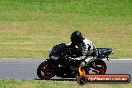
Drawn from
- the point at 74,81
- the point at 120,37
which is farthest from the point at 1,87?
the point at 120,37

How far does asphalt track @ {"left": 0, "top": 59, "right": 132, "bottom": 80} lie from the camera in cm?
1691

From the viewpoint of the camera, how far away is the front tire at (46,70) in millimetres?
15938

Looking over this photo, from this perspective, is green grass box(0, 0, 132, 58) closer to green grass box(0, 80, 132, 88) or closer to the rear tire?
the rear tire

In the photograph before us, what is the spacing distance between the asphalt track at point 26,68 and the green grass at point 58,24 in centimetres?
184

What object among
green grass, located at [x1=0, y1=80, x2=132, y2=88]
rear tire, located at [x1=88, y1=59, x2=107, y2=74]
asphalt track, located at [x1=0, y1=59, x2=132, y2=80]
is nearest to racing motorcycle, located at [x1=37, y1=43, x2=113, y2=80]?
rear tire, located at [x1=88, y1=59, x2=107, y2=74]

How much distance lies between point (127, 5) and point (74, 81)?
25.4 metres

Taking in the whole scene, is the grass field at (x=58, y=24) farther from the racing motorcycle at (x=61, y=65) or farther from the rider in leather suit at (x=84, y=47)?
the rider in leather suit at (x=84, y=47)

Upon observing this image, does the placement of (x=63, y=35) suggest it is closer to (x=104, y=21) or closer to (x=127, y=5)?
(x=104, y=21)

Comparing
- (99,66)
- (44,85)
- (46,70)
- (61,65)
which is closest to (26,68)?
(46,70)

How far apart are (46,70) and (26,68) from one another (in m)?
2.81

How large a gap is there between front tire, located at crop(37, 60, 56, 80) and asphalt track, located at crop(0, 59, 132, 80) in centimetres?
44

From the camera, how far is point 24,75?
17.1 m

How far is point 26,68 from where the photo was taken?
61.3 feet

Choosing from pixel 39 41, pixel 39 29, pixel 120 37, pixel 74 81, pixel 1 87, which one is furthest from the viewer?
pixel 39 29
